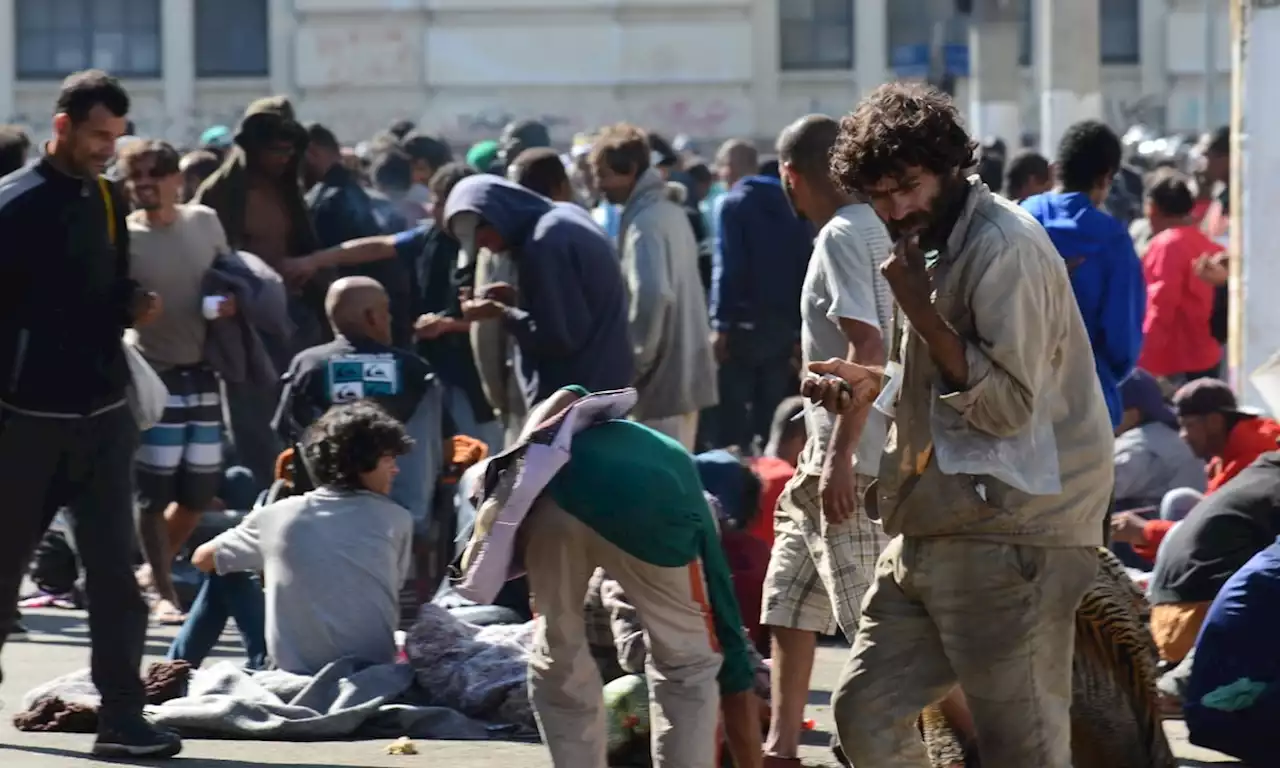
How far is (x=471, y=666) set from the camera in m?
7.68

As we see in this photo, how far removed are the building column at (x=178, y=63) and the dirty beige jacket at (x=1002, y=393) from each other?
32751mm

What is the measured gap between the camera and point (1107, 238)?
764 cm

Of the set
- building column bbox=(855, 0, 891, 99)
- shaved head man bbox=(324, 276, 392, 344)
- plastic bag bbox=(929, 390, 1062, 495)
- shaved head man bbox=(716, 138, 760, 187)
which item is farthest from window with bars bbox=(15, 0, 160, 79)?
plastic bag bbox=(929, 390, 1062, 495)

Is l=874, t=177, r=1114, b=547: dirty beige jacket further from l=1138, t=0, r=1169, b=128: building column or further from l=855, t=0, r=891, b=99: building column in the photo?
l=1138, t=0, r=1169, b=128: building column

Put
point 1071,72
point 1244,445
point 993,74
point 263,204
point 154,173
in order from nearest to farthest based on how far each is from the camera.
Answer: point 1244,445 < point 154,173 < point 263,204 < point 1071,72 < point 993,74

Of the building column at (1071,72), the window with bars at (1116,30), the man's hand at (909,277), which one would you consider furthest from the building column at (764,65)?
the man's hand at (909,277)

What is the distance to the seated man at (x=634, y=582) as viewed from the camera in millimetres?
5805

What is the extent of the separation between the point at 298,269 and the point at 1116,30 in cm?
2947

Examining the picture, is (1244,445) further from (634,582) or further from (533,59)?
(533,59)

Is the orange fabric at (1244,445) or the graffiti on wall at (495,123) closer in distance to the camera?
the orange fabric at (1244,445)

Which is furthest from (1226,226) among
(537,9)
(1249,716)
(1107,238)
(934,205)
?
(537,9)

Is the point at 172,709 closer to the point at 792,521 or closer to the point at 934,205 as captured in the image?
the point at 792,521

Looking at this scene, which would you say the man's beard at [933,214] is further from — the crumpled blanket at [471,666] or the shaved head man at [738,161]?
the shaved head man at [738,161]

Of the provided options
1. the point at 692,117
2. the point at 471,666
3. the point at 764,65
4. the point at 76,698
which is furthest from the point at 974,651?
the point at 764,65
